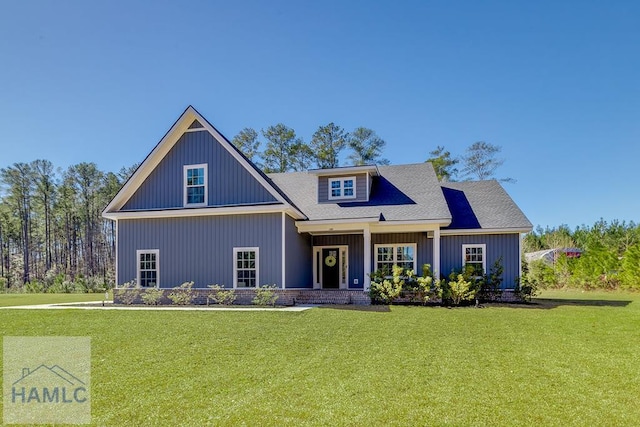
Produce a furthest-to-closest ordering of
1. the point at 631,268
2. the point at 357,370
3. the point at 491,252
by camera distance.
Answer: the point at 631,268
the point at 491,252
the point at 357,370

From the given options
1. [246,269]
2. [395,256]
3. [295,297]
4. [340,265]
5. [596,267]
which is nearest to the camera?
[246,269]

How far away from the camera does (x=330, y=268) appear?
16984 millimetres

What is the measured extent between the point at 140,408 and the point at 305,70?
15491mm

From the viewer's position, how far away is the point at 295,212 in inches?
570

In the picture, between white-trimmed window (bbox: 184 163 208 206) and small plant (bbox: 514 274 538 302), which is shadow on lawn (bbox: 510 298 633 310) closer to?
small plant (bbox: 514 274 538 302)

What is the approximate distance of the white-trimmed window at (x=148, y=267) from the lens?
1505 cm

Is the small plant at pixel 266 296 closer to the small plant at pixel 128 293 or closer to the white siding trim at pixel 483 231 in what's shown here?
the small plant at pixel 128 293

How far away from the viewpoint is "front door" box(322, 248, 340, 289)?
16891 millimetres

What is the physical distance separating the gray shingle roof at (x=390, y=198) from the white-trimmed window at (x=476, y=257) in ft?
6.90

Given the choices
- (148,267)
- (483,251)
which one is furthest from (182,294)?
(483,251)

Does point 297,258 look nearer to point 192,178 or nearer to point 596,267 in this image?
point 192,178

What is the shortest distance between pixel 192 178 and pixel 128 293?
468 cm

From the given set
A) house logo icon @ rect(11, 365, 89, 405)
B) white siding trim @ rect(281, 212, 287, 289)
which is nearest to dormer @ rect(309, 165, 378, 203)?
white siding trim @ rect(281, 212, 287, 289)

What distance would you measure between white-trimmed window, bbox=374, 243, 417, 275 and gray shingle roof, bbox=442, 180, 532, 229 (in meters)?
1.79
